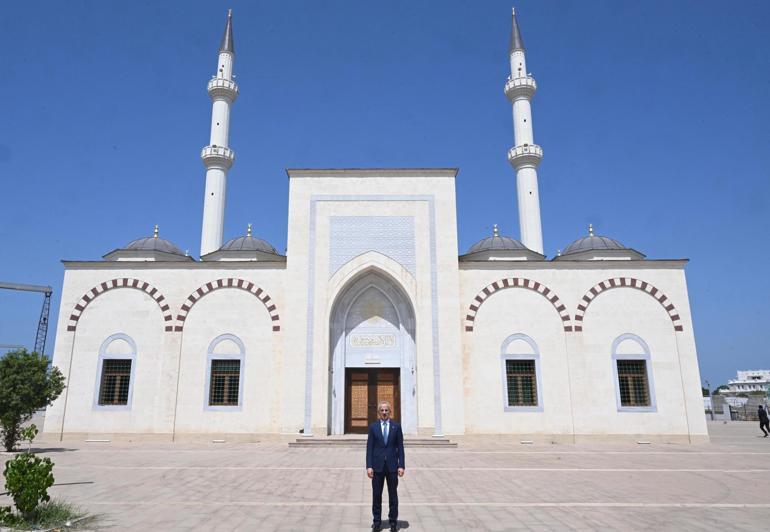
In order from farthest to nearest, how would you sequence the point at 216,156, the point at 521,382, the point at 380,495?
1. the point at 216,156
2. the point at 521,382
3. the point at 380,495

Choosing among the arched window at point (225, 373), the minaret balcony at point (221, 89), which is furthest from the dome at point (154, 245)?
the minaret balcony at point (221, 89)

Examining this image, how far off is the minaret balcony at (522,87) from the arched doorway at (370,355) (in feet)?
52.4

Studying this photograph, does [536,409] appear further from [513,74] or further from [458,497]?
[513,74]

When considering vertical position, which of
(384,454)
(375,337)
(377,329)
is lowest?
(384,454)

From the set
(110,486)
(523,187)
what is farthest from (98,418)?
(523,187)

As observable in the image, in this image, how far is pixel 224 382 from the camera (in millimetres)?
17328

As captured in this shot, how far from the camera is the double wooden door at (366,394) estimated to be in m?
17.8

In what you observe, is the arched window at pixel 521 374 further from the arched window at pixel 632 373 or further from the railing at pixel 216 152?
the railing at pixel 216 152

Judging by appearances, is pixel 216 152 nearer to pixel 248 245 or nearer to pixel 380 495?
pixel 248 245

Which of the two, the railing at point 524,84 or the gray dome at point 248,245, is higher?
the railing at point 524,84

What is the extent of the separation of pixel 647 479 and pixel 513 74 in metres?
24.8

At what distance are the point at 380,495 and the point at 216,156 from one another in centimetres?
2404

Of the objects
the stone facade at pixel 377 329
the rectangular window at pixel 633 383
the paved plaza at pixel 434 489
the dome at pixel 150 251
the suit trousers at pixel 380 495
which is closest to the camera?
the suit trousers at pixel 380 495

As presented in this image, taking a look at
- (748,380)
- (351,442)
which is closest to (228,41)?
(351,442)
